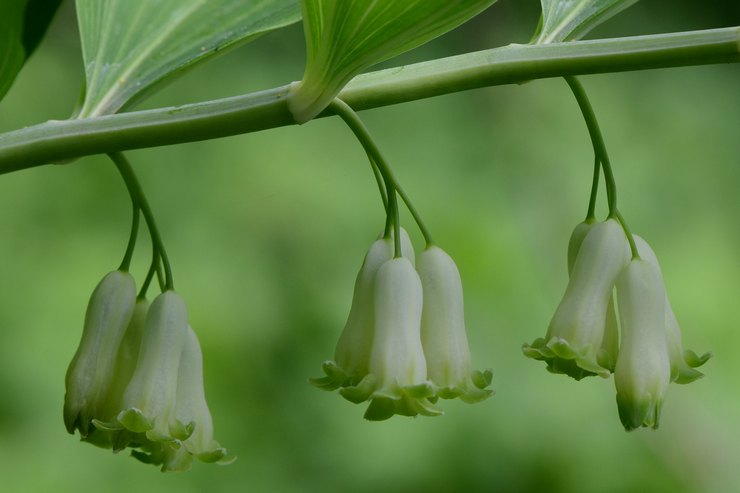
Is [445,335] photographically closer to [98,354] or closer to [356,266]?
[98,354]

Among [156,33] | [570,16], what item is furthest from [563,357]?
[156,33]

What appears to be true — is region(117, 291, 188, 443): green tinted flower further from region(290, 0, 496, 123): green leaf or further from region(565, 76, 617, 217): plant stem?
region(565, 76, 617, 217): plant stem

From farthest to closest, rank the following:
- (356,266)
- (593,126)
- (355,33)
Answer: (356,266), (593,126), (355,33)

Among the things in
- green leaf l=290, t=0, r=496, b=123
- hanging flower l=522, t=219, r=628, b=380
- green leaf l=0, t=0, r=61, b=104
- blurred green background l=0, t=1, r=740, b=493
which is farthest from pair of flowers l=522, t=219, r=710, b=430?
blurred green background l=0, t=1, r=740, b=493

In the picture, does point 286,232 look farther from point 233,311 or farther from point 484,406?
point 484,406

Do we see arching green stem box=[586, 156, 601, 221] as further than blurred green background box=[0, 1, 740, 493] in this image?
No

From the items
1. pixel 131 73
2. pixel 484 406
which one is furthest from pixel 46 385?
pixel 131 73

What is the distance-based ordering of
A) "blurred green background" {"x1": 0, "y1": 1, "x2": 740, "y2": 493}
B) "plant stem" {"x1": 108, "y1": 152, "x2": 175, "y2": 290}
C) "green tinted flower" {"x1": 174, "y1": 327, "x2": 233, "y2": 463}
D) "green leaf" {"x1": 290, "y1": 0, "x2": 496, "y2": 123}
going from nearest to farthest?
1. "green leaf" {"x1": 290, "y1": 0, "x2": 496, "y2": 123}
2. "plant stem" {"x1": 108, "y1": 152, "x2": 175, "y2": 290}
3. "green tinted flower" {"x1": 174, "y1": 327, "x2": 233, "y2": 463}
4. "blurred green background" {"x1": 0, "y1": 1, "x2": 740, "y2": 493}

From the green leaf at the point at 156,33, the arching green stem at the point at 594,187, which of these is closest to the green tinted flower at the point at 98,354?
the green leaf at the point at 156,33
